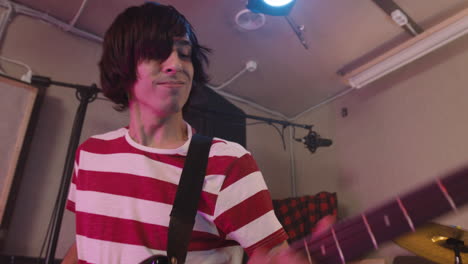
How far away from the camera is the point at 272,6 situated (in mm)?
1676

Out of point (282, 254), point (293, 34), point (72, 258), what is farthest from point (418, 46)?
point (72, 258)

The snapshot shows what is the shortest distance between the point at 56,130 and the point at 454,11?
7.48 feet

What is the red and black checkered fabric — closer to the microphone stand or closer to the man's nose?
→ the microphone stand

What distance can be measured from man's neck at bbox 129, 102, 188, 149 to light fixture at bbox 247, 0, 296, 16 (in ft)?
3.45

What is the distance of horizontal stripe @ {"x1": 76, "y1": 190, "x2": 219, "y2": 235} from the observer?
703 mm

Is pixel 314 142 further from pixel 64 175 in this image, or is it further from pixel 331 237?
pixel 331 237

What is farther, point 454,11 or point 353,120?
point 353,120

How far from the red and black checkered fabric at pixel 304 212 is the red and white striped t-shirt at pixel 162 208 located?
165cm

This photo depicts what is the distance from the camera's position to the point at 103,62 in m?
0.93

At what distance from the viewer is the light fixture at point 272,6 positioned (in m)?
1.67

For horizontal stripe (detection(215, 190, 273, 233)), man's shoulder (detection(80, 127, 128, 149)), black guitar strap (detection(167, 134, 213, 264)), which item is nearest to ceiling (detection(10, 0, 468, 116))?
man's shoulder (detection(80, 127, 128, 149))

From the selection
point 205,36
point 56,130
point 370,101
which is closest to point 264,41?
point 205,36

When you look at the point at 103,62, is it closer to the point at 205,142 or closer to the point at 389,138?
the point at 205,142

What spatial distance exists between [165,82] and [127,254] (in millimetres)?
371
